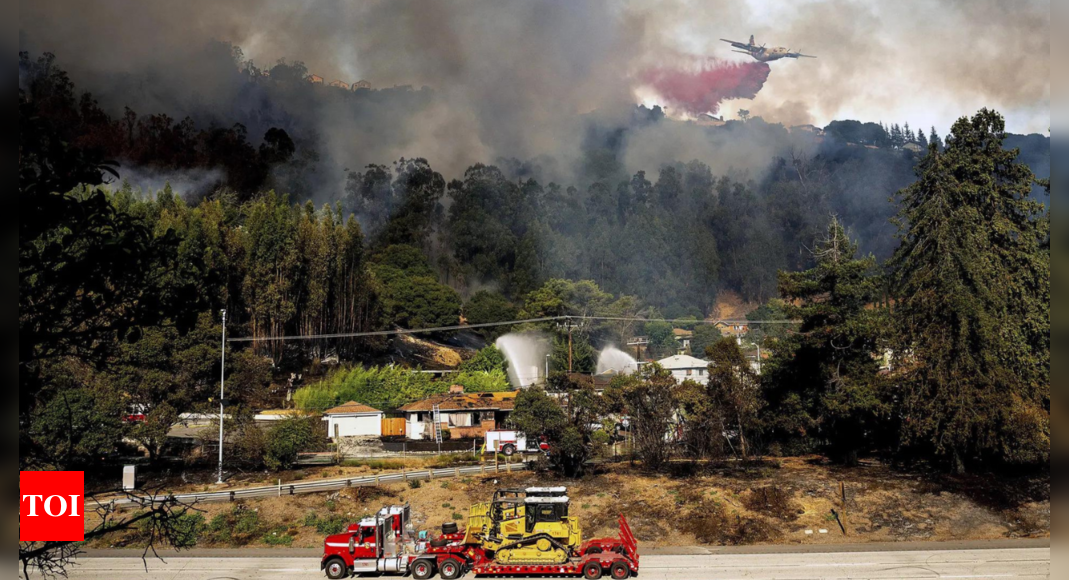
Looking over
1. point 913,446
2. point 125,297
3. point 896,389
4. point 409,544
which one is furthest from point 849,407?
point 125,297

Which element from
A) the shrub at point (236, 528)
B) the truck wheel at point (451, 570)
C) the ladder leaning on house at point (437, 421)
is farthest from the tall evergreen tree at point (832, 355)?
the shrub at point (236, 528)

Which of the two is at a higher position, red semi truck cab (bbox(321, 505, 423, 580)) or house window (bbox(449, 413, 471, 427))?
house window (bbox(449, 413, 471, 427))

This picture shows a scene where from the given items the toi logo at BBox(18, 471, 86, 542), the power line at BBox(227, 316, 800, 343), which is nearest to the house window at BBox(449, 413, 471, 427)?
the power line at BBox(227, 316, 800, 343)

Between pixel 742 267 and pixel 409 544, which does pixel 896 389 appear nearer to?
pixel 409 544

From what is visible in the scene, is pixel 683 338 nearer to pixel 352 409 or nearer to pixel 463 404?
pixel 463 404

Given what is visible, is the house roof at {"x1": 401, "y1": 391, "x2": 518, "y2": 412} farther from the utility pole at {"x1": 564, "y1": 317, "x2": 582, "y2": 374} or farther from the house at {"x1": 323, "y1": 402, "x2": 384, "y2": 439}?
the utility pole at {"x1": 564, "y1": 317, "x2": 582, "y2": 374}
